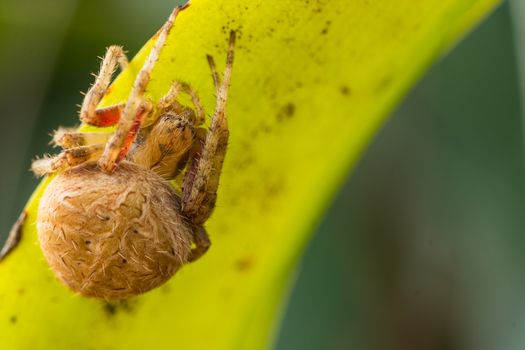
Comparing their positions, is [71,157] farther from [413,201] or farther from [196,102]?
[413,201]

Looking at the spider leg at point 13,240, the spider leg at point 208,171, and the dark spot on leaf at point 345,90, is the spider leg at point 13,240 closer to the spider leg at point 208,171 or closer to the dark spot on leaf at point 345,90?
the spider leg at point 208,171

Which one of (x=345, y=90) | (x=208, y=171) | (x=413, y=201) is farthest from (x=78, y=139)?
(x=413, y=201)

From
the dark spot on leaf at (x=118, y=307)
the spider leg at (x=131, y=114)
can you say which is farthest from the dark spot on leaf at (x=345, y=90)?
the dark spot on leaf at (x=118, y=307)

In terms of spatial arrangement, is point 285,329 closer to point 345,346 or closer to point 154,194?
point 345,346

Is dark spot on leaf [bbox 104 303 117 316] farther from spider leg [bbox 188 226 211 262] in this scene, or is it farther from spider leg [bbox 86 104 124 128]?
spider leg [bbox 86 104 124 128]

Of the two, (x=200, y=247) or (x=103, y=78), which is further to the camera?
(x=103, y=78)

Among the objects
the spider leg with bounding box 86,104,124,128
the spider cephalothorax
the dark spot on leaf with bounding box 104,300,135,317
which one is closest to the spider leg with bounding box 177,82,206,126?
the spider cephalothorax

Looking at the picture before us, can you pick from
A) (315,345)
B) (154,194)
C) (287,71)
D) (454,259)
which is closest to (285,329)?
(315,345)
